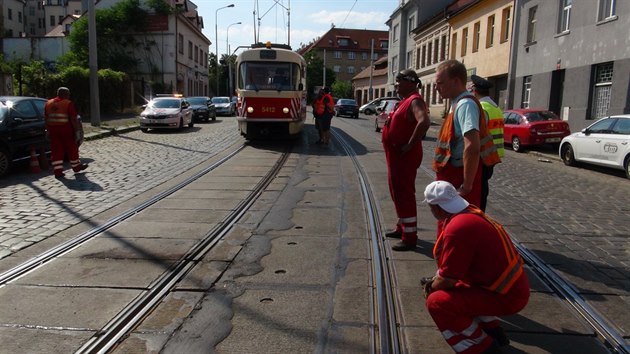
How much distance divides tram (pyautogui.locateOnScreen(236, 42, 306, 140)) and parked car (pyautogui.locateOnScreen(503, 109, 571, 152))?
7.96 meters

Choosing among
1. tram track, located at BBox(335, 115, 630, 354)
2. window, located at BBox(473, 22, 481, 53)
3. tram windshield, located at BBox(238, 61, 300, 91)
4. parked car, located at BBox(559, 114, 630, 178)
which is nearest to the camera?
tram track, located at BBox(335, 115, 630, 354)

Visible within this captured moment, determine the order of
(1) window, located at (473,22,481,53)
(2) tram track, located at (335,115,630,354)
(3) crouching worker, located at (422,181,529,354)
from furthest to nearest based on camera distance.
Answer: (1) window, located at (473,22,481,53) < (2) tram track, located at (335,115,630,354) < (3) crouching worker, located at (422,181,529,354)

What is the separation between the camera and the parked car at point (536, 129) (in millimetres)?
18234

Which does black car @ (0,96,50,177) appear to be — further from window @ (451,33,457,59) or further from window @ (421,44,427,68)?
window @ (421,44,427,68)

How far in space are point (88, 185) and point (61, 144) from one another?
4.97 feet

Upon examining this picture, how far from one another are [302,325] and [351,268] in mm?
1377

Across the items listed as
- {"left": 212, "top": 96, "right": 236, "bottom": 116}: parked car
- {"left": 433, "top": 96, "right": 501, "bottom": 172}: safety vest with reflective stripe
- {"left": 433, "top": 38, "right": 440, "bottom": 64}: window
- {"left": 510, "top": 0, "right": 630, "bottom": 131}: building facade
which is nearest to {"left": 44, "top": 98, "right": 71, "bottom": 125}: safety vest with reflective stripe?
{"left": 433, "top": 96, "right": 501, "bottom": 172}: safety vest with reflective stripe

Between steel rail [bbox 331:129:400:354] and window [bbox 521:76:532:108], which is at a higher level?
window [bbox 521:76:532:108]

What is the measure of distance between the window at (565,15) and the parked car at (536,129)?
245 inches

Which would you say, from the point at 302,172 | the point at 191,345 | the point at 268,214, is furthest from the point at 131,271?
the point at 302,172

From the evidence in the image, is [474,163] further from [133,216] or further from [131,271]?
[133,216]

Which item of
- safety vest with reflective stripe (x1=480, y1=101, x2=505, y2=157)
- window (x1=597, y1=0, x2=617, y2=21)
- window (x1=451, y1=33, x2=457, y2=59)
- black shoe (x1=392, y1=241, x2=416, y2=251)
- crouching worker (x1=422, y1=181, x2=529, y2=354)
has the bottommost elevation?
black shoe (x1=392, y1=241, x2=416, y2=251)

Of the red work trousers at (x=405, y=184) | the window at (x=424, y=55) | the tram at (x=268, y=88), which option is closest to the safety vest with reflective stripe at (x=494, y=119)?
the red work trousers at (x=405, y=184)

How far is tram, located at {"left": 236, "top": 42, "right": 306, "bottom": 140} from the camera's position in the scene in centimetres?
1652
